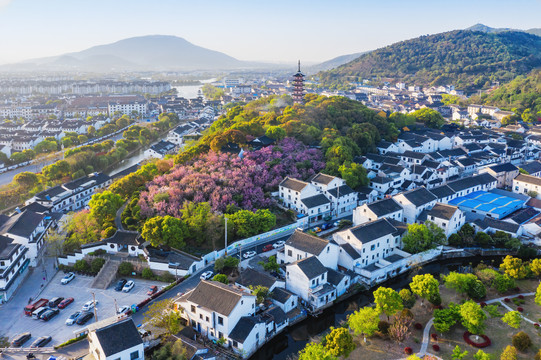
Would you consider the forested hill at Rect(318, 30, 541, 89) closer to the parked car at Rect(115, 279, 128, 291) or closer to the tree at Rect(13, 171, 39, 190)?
the tree at Rect(13, 171, 39, 190)

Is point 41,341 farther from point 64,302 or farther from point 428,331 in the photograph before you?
point 428,331

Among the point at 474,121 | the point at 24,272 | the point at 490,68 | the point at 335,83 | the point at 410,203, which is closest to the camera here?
the point at 24,272

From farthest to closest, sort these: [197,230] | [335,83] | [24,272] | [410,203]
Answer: [335,83], [410,203], [197,230], [24,272]

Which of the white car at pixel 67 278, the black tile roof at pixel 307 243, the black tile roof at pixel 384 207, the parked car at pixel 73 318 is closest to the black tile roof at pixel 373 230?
the black tile roof at pixel 384 207

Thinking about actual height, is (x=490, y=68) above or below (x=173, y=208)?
above

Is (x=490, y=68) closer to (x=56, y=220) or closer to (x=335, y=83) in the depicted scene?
(x=335, y=83)

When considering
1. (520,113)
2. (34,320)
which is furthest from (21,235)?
(520,113)

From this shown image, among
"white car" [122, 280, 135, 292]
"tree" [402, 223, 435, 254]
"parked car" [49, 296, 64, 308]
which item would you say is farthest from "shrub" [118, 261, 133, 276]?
"tree" [402, 223, 435, 254]

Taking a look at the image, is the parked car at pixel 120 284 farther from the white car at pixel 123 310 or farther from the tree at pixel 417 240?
the tree at pixel 417 240
